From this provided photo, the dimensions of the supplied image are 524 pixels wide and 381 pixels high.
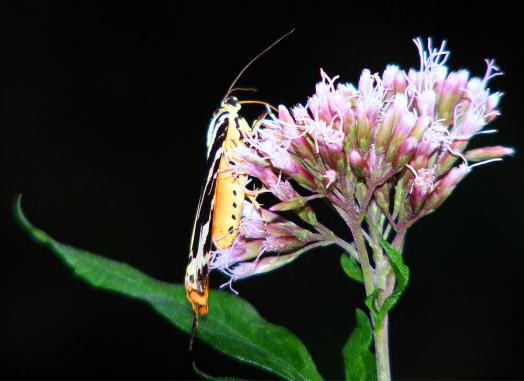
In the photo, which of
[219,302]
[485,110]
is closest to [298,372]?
[219,302]

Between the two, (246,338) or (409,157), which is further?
(246,338)

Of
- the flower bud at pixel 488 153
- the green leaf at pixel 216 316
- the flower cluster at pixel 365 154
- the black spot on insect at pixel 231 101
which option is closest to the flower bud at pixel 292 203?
the flower cluster at pixel 365 154

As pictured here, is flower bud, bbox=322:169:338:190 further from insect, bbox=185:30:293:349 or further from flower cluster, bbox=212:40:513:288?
insect, bbox=185:30:293:349

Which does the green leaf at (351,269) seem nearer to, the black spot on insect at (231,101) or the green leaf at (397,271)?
the green leaf at (397,271)

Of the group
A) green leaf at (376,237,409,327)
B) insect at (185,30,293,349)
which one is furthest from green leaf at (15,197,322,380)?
green leaf at (376,237,409,327)

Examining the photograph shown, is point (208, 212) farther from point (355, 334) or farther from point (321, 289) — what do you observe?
point (321, 289)

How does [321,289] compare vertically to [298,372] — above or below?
below

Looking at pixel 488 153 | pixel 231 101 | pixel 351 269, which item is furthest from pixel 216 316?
pixel 488 153
